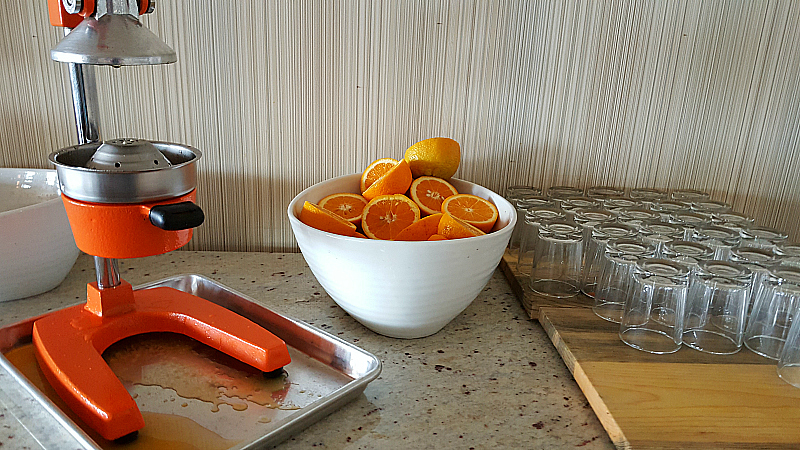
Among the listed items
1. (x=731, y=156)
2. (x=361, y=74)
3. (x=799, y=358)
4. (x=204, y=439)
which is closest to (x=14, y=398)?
(x=204, y=439)

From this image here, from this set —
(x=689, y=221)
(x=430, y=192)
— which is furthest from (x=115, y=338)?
(x=689, y=221)

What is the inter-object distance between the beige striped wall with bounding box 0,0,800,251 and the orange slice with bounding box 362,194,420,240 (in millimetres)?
200

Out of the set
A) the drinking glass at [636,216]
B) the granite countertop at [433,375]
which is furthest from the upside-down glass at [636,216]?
the granite countertop at [433,375]

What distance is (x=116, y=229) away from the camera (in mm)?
542

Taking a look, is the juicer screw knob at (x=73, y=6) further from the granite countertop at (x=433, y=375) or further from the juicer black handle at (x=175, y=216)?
the granite countertop at (x=433, y=375)

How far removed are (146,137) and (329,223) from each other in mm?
406

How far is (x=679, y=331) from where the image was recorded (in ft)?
2.23

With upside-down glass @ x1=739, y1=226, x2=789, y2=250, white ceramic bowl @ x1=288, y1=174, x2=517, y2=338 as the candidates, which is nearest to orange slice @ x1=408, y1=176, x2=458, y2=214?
white ceramic bowl @ x1=288, y1=174, x2=517, y2=338

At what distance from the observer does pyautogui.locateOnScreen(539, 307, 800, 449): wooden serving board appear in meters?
0.53

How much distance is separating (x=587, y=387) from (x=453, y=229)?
0.23 meters

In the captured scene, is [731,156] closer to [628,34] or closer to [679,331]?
[628,34]

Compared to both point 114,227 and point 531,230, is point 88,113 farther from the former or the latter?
point 531,230

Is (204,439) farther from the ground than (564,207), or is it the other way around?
(564,207)

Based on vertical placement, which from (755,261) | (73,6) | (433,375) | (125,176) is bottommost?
(433,375)
